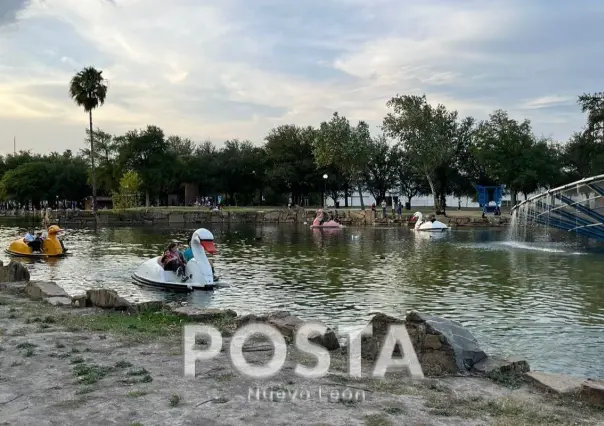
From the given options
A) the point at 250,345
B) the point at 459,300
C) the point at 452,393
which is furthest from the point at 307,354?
the point at 459,300

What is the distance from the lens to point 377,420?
6121mm

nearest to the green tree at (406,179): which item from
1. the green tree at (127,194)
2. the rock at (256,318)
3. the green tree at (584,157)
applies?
the green tree at (584,157)

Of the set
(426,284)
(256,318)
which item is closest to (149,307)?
(256,318)

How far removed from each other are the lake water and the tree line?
2947 cm

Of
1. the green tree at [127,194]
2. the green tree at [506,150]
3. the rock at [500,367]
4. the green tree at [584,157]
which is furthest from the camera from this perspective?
the green tree at [127,194]

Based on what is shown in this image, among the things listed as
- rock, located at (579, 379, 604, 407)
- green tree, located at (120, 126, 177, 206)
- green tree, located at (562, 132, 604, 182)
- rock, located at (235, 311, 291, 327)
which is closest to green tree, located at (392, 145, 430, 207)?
green tree, located at (562, 132, 604, 182)

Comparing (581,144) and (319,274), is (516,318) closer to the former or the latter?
(319,274)

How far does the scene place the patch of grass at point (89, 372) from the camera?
24.2 feet

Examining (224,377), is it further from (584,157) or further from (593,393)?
(584,157)

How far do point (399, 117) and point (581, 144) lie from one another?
1940 cm

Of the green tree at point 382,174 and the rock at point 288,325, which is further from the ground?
the green tree at point 382,174

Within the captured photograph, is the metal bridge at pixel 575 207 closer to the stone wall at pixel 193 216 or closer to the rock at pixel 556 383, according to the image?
Answer: the rock at pixel 556 383

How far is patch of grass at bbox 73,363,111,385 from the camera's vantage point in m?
7.38

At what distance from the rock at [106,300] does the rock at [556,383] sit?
28.2 feet
